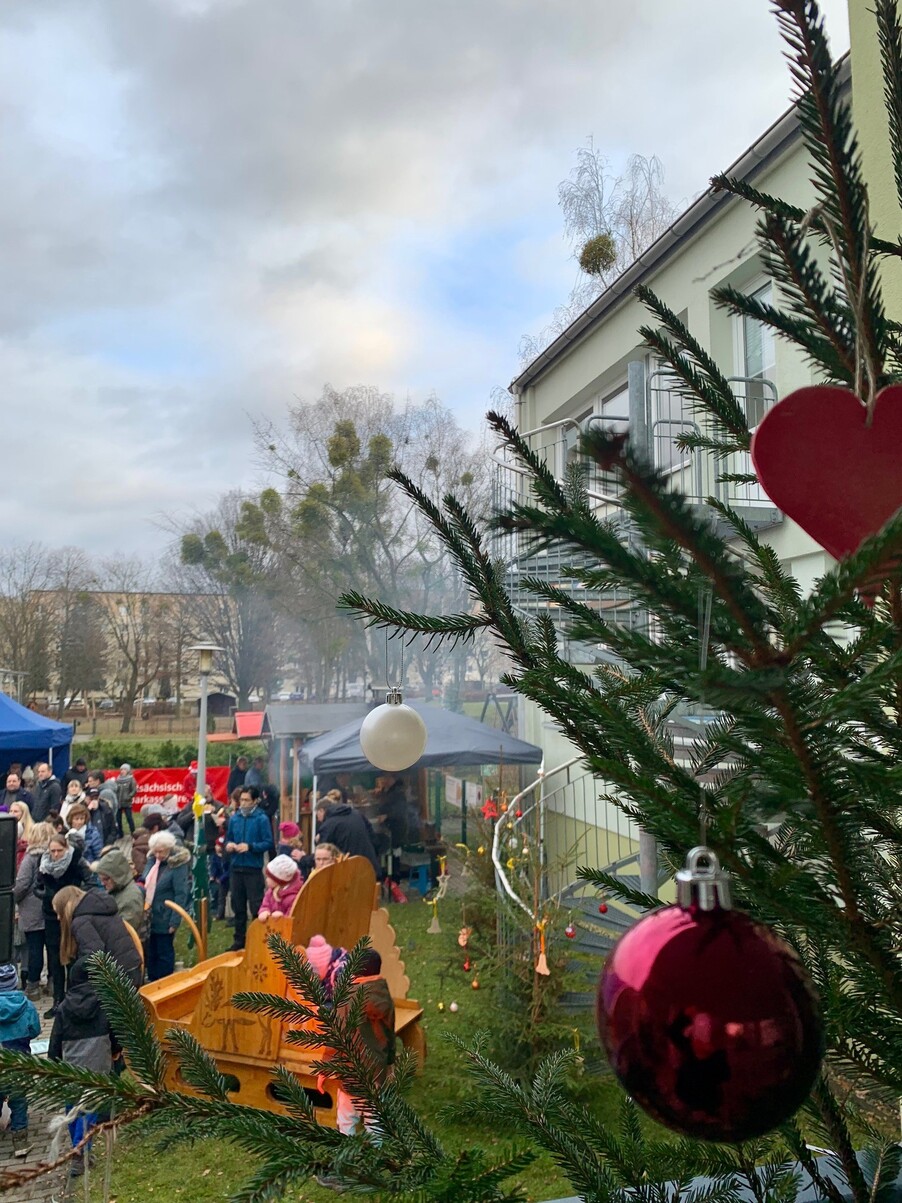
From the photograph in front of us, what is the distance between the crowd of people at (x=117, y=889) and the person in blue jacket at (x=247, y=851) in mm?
11

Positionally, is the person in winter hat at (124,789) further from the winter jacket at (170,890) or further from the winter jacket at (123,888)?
the winter jacket at (123,888)

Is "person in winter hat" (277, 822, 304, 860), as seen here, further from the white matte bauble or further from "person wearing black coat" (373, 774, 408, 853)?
the white matte bauble

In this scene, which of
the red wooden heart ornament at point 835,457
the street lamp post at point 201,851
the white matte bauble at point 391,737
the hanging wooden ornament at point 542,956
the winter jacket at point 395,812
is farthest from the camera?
the winter jacket at point 395,812

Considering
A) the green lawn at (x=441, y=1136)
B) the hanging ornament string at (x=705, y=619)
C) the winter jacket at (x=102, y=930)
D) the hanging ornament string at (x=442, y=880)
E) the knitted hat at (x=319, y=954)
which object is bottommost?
the green lawn at (x=441, y=1136)

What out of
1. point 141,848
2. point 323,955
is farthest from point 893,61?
point 141,848

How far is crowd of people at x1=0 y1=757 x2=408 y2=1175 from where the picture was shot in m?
4.44

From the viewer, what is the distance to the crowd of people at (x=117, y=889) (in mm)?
4438

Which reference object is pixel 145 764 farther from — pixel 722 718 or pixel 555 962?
pixel 722 718

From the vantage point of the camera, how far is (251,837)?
8523 mm

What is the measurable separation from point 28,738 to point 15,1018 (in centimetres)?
849

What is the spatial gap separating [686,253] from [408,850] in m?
8.16

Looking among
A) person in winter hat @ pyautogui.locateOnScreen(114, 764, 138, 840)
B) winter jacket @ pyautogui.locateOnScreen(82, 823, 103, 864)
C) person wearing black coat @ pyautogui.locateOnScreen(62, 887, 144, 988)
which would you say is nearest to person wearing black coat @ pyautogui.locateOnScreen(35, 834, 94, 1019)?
person wearing black coat @ pyautogui.locateOnScreen(62, 887, 144, 988)

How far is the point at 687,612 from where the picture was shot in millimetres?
522

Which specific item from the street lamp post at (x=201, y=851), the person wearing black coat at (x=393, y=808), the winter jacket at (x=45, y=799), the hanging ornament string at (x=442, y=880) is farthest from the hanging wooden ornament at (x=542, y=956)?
the winter jacket at (x=45, y=799)
